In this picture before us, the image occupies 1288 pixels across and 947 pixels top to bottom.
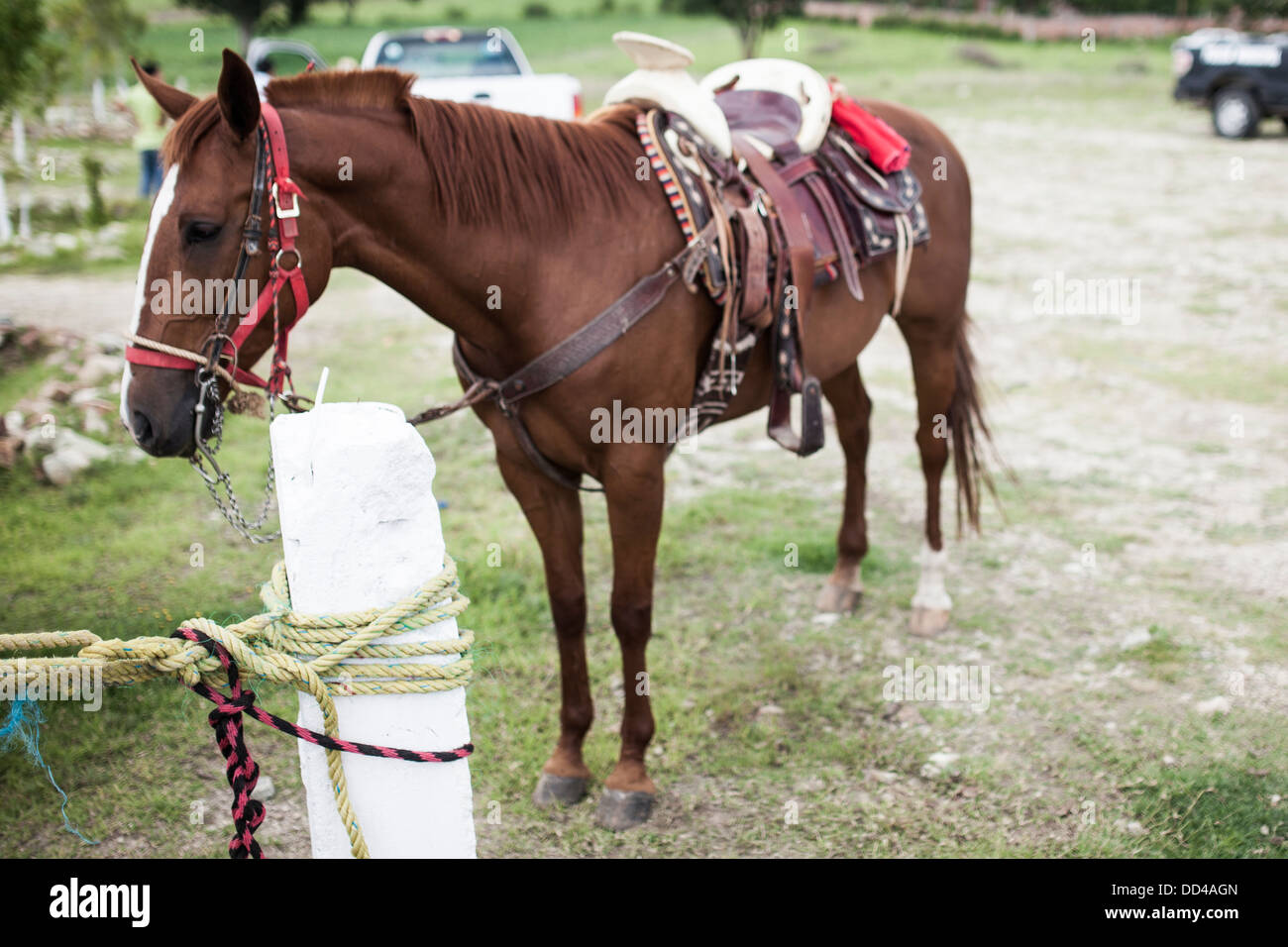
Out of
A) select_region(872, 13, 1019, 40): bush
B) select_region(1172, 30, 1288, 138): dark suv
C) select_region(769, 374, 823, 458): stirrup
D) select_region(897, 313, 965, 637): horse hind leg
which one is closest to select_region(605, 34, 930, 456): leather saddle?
select_region(769, 374, 823, 458): stirrup

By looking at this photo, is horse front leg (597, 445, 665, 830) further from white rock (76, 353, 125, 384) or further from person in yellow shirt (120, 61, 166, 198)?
person in yellow shirt (120, 61, 166, 198)

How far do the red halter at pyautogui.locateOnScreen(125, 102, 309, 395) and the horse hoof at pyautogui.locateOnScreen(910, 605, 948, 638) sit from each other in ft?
9.60

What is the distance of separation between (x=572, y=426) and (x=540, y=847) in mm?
1338

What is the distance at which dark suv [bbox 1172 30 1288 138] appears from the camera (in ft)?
46.3

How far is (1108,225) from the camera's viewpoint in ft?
35.6

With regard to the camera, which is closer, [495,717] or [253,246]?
[253,246]

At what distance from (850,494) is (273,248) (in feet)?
9.75

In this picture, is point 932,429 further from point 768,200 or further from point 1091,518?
point 768,200

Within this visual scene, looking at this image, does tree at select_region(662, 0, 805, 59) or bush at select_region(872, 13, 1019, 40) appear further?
bush at select_region(872, 13, 1019, 40)

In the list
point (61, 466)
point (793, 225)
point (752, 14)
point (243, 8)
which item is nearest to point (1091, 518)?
point (793, 225)
